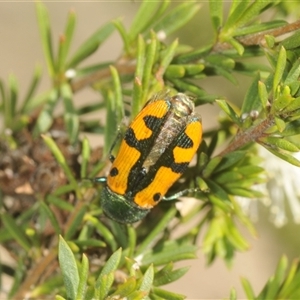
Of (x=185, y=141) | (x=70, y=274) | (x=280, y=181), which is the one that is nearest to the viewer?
(x=70, y=274)

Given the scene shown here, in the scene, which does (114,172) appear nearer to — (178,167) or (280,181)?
(178,167)

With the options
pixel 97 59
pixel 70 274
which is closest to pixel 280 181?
pixel 70 274

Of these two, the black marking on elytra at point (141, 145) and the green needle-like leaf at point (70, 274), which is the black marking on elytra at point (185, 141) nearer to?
the black marking on elytra at point (141, 145)


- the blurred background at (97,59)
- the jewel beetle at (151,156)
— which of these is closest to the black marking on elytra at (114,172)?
the jewel beetle at (151,156)

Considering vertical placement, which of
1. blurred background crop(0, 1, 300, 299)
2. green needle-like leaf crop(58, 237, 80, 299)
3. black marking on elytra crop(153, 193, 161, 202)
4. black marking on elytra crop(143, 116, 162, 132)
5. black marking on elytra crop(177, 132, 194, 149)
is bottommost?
blurred background crop(0, 1, 300, 299)

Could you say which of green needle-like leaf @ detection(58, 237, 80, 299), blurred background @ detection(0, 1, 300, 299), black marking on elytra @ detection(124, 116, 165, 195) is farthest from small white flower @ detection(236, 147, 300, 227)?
blurred background @ detection(0, 1, 300, 299)

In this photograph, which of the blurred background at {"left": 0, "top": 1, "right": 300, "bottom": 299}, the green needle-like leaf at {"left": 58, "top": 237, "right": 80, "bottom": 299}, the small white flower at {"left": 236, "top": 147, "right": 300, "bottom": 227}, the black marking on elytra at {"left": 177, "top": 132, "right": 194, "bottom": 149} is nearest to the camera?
the green needle-like leaf at {"left": 58, "top": 237, "right": 80, "bottom": 299}

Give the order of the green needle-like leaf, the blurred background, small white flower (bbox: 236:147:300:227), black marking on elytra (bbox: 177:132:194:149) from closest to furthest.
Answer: the green needle-like leaf < black marking on elytra (bbox: 177:132:194:149) < small white flower (bbox: 236:147:300:227) < the blurred background

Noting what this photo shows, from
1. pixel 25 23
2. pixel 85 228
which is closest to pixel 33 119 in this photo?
pixel 85 228

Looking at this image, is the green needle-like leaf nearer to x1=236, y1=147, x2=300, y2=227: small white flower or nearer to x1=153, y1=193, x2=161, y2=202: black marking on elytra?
x1=153, y1=193, x2=161, y2=202: black marking on elytra
